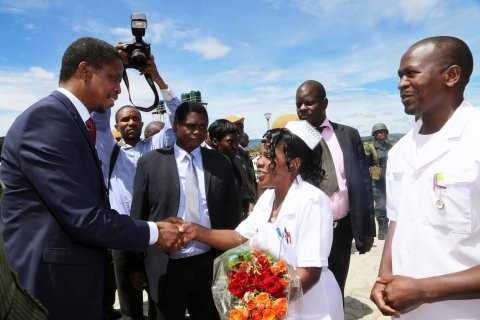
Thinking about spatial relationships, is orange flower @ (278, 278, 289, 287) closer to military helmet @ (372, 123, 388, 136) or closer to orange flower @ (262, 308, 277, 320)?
orange flower @ (262, 308, 277, 320)

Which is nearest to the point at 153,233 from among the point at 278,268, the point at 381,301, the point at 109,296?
the point at 278,268

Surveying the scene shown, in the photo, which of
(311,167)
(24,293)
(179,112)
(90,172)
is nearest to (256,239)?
(311,167)

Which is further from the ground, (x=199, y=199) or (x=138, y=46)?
(x=138, y=46)

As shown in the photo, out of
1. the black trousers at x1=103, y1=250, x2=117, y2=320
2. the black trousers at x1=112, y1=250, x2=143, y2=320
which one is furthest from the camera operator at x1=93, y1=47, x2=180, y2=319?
the black trousers at x1=103, y1=250, x2=117, y2=320

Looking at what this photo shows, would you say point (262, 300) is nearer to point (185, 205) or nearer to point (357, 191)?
point (185, 205)

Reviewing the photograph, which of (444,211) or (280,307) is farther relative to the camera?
(280,307)

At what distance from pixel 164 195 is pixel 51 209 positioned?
1.21 m

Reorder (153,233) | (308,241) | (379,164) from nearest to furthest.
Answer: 1. (308,241)
2. (153,233)
3. (379,164)

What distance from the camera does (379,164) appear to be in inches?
366

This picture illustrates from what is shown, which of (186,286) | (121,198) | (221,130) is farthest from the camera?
(221,130)

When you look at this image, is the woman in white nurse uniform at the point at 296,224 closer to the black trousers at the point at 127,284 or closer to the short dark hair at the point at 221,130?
the black trousers at the point at 127,284

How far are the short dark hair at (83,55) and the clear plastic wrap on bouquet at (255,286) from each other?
154cm

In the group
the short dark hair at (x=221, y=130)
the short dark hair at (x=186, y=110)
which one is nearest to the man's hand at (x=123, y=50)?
the short dark hair at (x=186, y=110)

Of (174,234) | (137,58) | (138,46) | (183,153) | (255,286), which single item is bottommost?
(255,286)
